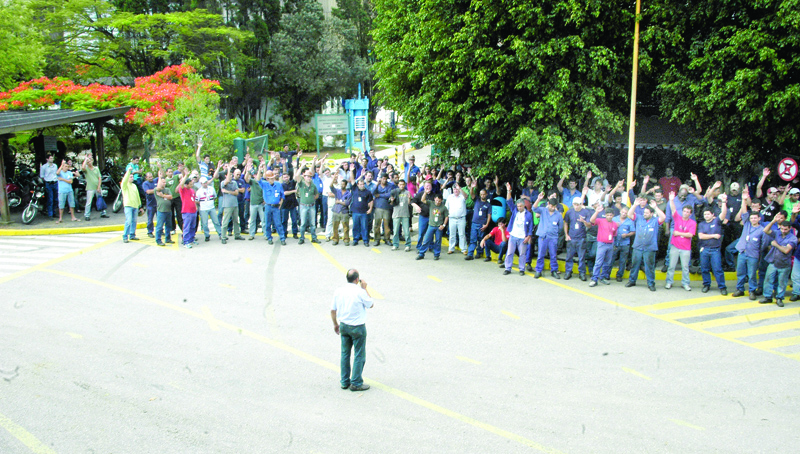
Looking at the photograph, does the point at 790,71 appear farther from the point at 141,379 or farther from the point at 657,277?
the point at 141,379

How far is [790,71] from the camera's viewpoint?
1260cm

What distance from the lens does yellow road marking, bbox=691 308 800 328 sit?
1060 centimetres

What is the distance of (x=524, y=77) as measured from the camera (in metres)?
14.3

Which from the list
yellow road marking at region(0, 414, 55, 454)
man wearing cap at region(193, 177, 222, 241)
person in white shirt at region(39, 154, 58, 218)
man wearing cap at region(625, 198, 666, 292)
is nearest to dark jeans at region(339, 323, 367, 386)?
yellow road marking at region(0, 414, 55, 454)

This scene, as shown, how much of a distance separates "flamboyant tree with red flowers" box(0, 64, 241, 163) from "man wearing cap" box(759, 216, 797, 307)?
16.8 m

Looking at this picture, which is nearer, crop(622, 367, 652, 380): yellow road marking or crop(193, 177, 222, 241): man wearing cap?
crop(622, 367, 652, 380): yellow road marking

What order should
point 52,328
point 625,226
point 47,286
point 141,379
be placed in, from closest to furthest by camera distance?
point 141,379
point 52,328
point 47,286
point 625,226

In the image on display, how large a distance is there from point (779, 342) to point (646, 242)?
3.38 m

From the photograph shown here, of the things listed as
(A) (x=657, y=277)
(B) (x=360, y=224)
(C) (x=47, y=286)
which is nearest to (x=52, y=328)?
(C) (x=47, y=286)

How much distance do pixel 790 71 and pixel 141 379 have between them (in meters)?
12.9

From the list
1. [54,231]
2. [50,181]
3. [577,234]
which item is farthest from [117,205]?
[577,234]

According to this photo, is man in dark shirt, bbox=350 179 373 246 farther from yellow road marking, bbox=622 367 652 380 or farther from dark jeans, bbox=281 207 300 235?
yellow road marking, bbox=622 367 652 380

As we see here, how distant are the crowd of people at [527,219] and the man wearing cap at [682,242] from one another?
2 centimetres

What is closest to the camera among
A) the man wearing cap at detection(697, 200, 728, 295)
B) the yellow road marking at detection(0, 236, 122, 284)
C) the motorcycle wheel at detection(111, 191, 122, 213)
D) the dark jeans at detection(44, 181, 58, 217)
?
the man wearing cap at detection(697, 200, 728, 295)
